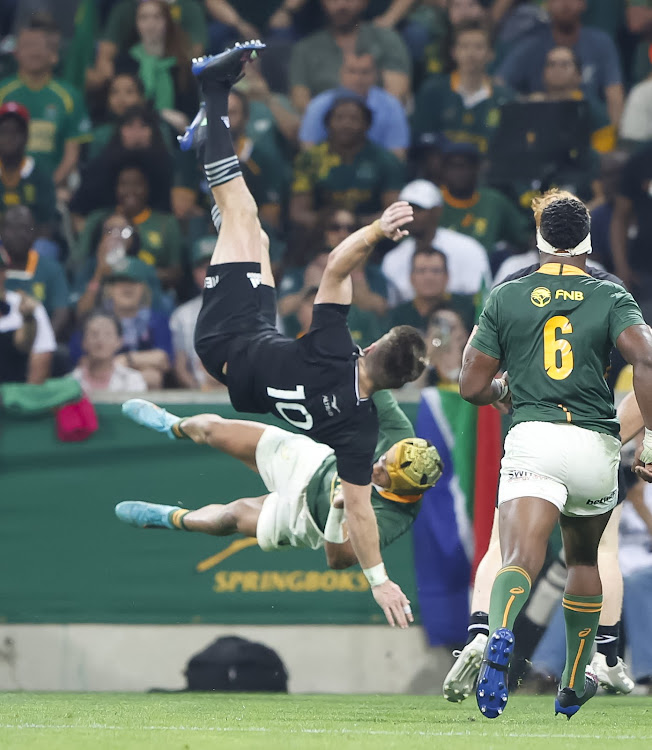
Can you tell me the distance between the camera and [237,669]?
9.46m

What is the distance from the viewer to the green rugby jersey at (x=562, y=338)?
20.4ft

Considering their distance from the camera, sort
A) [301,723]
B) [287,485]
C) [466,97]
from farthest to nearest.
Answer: [466,97]
[287,485]
[301,723]


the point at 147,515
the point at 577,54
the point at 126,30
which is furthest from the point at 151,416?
the point at 577,54

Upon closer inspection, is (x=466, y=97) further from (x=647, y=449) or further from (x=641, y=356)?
(x=641, y=356)

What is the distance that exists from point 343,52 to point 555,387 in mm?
7721

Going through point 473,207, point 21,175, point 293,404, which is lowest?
point 293,404

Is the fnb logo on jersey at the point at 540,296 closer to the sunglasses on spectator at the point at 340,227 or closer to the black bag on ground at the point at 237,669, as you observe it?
the black bag on ground at the point at 237,669

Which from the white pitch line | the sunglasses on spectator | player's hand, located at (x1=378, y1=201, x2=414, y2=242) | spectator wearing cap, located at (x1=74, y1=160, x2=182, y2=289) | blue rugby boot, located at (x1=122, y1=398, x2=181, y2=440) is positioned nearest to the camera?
the white pitch line

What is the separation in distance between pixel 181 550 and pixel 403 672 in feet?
5.52

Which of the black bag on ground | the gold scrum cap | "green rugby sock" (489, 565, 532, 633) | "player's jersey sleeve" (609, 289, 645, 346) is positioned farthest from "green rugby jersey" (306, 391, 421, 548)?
"player's jersey sleeve" (609, 289, 645, 346)

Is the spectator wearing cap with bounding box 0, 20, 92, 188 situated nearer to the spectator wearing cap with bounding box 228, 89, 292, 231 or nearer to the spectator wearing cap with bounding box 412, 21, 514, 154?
the spectator wearing cap with bounding box 228, 89, 292, 231

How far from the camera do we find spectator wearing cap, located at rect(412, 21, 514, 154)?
12703 mm

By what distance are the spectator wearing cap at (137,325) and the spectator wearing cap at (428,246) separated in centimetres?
190

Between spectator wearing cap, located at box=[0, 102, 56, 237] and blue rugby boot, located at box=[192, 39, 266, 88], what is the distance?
13.4 feet
